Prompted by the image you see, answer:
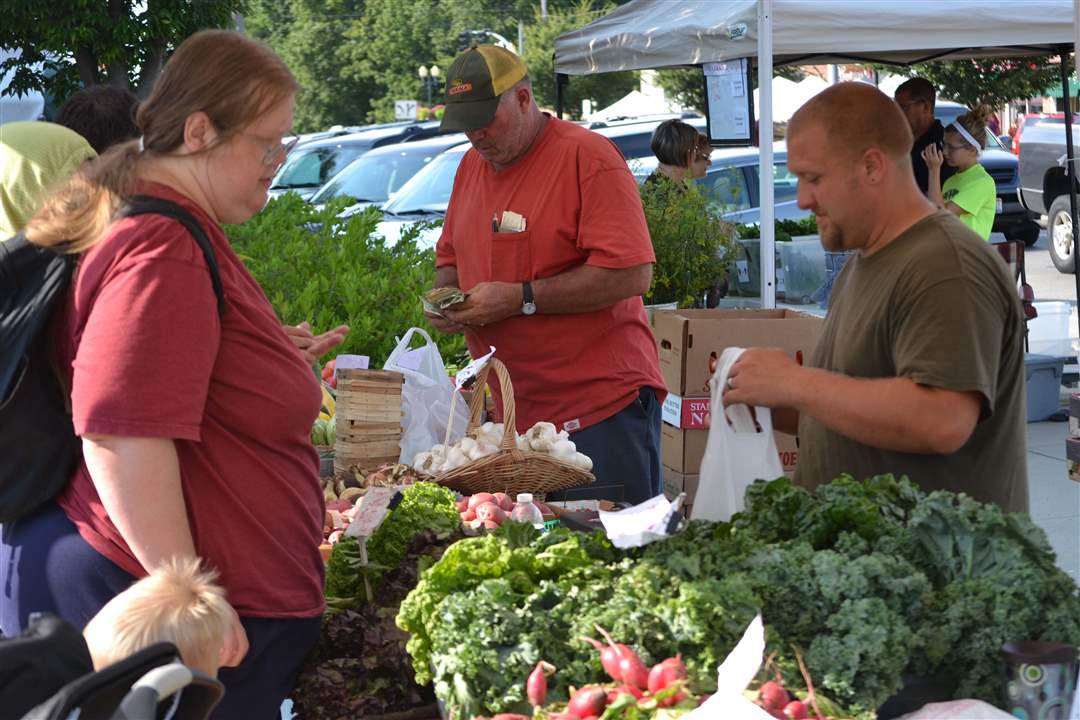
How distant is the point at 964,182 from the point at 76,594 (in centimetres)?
728

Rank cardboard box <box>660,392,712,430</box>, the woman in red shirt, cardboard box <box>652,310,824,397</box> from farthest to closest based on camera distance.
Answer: cardboard box <box>660,392,712,430</box>
cardboard box <box>652,310,824,397</box>
the woman in red shirt

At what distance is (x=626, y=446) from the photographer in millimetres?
4055

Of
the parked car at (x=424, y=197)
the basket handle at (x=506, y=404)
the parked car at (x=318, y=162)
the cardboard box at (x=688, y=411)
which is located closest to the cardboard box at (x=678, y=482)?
the cardboard box at (x=688, y=411)

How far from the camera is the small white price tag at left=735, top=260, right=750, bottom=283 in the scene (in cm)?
814

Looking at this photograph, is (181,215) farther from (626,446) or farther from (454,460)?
(626,446)

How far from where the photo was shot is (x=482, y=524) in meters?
3.18

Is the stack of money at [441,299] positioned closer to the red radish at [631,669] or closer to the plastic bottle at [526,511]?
the plastic bottle at [526,511]

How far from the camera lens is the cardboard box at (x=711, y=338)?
5.47 meters

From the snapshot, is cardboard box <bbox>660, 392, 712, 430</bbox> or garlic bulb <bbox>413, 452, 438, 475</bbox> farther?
cardboard box <bbox>660, 392, 712, 430</bbox>

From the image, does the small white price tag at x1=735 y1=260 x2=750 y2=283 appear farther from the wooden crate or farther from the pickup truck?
the pickup truck

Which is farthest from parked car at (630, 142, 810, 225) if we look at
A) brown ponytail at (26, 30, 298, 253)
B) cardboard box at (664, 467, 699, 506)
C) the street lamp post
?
the street lamp post

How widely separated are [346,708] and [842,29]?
4919mm

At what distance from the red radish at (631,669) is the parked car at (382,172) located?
11.1 metres

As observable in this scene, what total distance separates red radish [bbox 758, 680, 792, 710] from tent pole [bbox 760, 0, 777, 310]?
4752 millimetres
